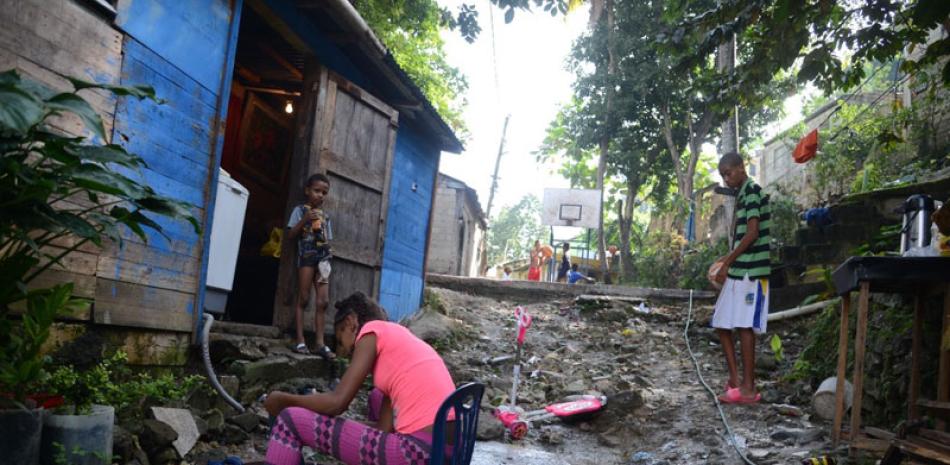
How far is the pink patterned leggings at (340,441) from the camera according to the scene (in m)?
2.66

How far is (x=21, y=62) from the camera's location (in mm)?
3127

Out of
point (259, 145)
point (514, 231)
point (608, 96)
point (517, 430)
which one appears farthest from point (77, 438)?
point (514, 231)

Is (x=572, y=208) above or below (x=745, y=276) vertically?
above

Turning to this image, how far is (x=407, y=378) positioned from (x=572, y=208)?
20869 mm

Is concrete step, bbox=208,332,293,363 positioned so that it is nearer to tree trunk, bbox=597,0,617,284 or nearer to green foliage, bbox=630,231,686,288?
green foliage, bbox=630,231,686,288

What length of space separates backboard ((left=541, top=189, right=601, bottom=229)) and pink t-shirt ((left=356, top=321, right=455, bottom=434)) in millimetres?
19147

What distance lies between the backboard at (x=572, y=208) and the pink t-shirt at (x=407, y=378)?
19147 mm

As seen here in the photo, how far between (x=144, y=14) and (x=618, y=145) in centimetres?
1766

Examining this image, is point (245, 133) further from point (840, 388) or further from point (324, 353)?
point (840, 388)

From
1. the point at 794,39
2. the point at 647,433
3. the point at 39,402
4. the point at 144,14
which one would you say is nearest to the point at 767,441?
the point at 647,433

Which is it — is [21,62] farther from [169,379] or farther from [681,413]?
[681,413]

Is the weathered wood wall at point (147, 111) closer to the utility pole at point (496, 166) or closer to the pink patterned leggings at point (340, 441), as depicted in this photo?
the pink patterned leggings at point (340, 441)

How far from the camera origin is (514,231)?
184 feet

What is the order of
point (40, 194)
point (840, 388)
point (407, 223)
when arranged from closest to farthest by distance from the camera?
point (40, 194) → point (840, 388) → point (407, 223)
